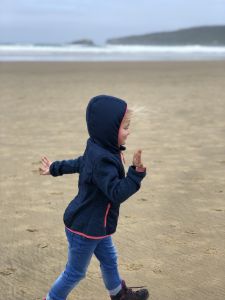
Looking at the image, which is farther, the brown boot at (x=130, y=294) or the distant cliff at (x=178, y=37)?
the distant cliff at (x=178, y=37)

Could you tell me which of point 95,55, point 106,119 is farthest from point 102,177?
point 95,55

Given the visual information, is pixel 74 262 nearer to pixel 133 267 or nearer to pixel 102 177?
pixel 102 177

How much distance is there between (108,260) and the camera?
9.57ft

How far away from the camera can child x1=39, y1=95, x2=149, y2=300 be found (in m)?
2.54

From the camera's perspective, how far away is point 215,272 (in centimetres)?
355

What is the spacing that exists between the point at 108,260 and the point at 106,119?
0.80m

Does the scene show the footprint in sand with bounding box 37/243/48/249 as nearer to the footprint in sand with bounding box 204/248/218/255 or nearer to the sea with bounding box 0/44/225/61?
the footprint in sand with bounding box 204/248/218/255

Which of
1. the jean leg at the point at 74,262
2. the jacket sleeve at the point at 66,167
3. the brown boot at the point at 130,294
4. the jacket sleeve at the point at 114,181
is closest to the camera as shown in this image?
the jacket sleeve at the point at 114,181

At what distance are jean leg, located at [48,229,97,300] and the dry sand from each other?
17.1 inches

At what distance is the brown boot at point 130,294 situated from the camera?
307 cm

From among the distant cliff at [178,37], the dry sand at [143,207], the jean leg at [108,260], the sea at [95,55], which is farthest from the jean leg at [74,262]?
the distant cliff at [178,37]

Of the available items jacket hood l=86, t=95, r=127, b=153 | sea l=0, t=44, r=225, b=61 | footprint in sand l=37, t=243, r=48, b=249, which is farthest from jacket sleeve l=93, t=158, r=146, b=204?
sea l=0, t=44, r=225, b=61

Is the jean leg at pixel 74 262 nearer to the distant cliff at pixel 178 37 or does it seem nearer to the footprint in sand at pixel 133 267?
the footprint in sand at pixel 133 267

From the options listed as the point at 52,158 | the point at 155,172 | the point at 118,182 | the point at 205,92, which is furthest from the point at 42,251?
the point at 205,92
